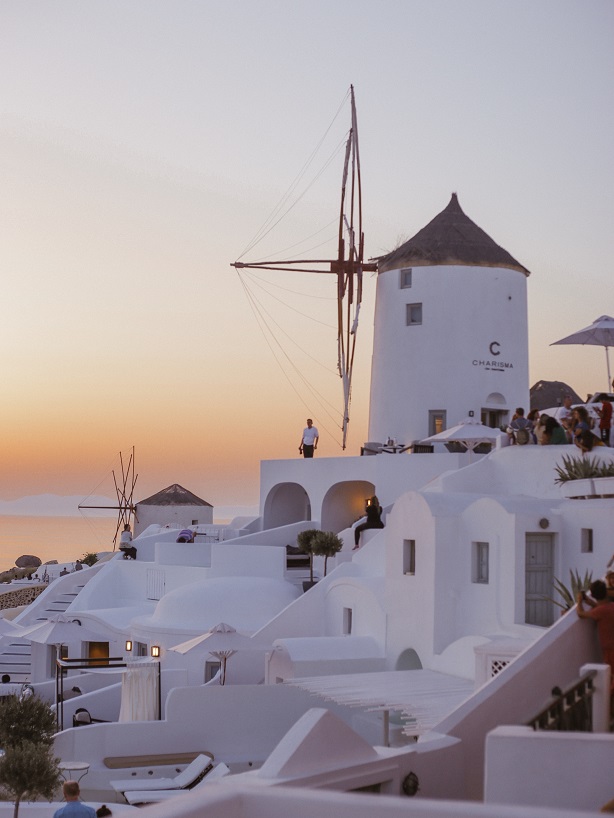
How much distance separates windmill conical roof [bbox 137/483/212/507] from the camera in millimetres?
44031

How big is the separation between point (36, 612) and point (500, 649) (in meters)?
19.7

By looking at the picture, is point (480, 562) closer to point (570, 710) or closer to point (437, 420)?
point (570, 710)

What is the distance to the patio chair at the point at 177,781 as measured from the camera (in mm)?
15438

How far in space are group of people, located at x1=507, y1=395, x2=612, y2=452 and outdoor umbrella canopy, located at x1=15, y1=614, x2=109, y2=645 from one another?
1041 cm

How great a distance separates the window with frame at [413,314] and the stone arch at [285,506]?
18.4 feet

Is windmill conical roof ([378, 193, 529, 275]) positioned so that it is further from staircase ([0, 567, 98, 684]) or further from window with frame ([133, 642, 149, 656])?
window with frame ([133, 642, 149, 656])

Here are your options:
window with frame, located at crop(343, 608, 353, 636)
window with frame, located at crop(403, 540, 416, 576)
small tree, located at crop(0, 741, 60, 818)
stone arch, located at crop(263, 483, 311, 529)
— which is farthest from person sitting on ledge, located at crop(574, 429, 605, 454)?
stone arch, located at crop(263, 483, 311, 529)

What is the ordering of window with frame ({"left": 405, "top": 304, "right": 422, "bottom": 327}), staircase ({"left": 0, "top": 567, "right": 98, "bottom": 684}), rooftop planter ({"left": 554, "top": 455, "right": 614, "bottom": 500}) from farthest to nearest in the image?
1. window with frame ({"left": 405, "top": 304, "right": 422, "bottom": 327})
2. staircase ({"left": 0, "top": 567, "right": 98, "bottom": 684})
3. rooftop planter ({"left": 554, "top": 455, "right": 614, "bottom": 500})

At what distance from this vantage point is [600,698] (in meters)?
8.59

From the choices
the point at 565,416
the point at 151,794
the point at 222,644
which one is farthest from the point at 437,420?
the point at 151,794

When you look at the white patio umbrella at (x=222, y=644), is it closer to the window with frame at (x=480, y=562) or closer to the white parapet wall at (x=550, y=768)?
the window with frame at (x=480, y=562)

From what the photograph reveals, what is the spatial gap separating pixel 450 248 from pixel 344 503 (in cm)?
752

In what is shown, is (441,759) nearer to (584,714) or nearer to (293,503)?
(584,714)

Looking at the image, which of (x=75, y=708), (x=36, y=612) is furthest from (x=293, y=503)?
(x=75, y=708)
